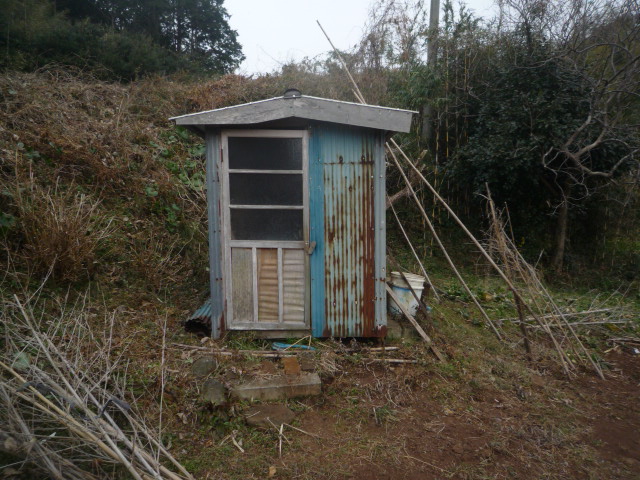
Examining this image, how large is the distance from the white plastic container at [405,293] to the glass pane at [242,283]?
1.76 meters

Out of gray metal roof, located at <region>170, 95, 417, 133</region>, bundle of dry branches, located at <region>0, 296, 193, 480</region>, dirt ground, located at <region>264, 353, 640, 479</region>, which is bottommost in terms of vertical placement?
dirt ground, located at <region>264, 353, 640, 479</region>

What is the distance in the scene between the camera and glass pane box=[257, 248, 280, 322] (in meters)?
4.61

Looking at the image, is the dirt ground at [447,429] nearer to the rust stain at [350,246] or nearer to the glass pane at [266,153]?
the rust stain at [350,246]

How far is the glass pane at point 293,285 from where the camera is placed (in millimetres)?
4602

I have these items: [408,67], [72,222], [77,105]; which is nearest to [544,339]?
[72,222]

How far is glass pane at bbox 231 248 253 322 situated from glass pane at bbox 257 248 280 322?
10cm

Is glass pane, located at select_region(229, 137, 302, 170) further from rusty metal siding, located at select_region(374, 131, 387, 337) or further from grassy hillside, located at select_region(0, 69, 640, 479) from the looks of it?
grassy hillside, located at select_region(0, 69, 640, 479)

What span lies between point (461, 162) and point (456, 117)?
123 centimetres

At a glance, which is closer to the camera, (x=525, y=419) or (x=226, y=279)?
(x=525, y=419)

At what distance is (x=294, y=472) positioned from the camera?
293 centimetres

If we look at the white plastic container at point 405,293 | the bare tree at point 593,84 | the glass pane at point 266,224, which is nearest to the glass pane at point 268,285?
the glass pane at point 266,224

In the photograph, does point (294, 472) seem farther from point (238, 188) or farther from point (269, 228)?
point (238, 188)

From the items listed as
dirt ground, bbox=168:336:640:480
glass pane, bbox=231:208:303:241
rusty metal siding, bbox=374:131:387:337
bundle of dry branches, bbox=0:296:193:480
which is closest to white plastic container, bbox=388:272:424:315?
rusty metal siding, bbox=374:131:387:337

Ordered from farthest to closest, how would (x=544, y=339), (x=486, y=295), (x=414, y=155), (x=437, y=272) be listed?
(x=414, y=155) < (x=437, y=272) < (x=486, y=295) < (x=544, y=339)
